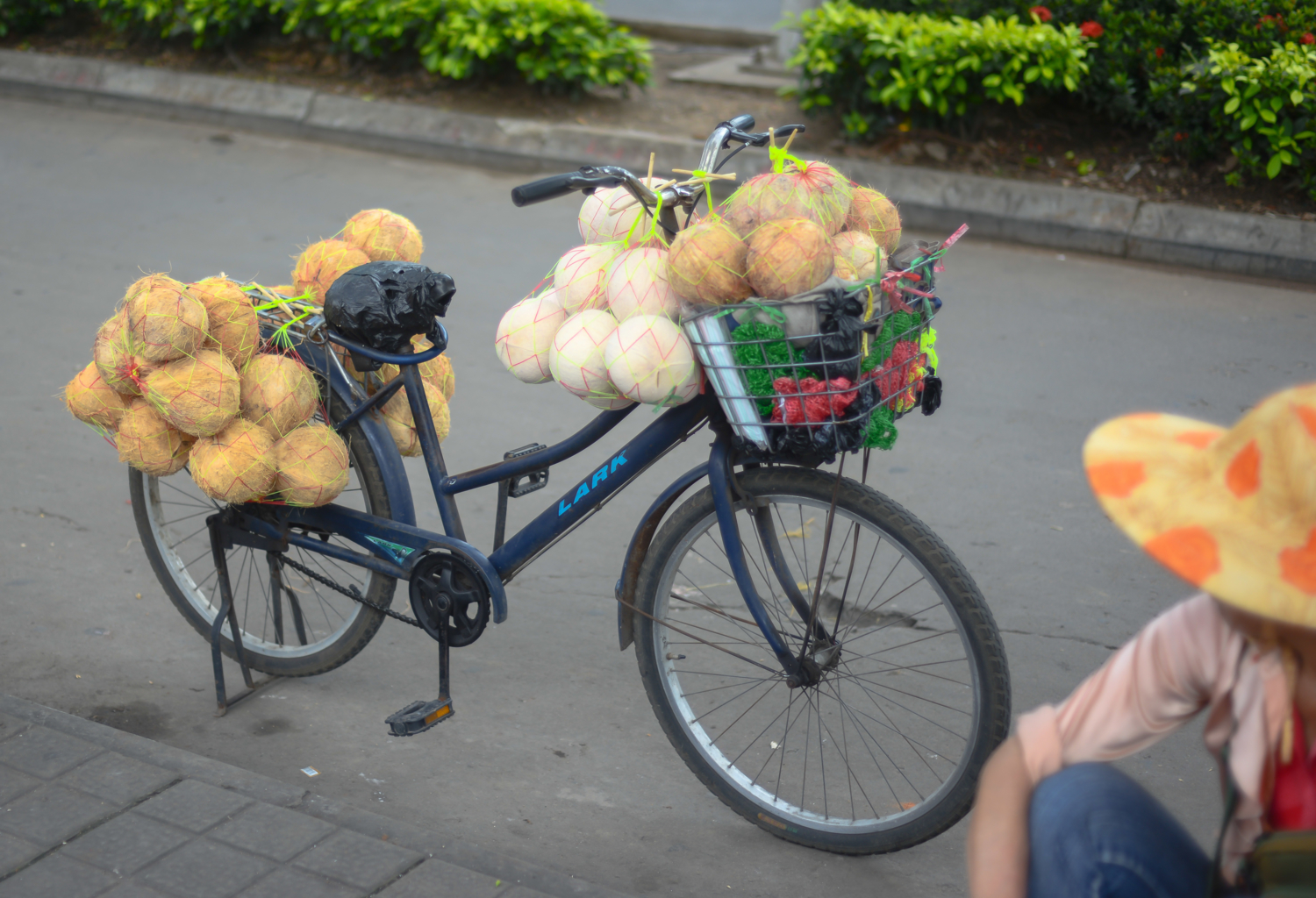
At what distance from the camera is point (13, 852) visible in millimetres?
2412

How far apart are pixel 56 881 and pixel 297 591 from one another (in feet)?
4.75

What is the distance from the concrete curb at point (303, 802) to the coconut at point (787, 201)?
52.3 inches

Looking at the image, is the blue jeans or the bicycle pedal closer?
the blue jeans

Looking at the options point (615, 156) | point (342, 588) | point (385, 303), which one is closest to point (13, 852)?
point (342, 588)

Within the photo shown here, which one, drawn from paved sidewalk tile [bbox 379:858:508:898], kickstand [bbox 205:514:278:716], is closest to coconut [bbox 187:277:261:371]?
kickstand [bbox 205:514:278:716]

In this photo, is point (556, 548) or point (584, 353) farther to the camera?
point (556, 548)

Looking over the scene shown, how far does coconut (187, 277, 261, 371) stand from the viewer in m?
2.79

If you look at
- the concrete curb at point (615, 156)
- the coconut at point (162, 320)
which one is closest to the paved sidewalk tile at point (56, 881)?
the coconut at point (162, 320)

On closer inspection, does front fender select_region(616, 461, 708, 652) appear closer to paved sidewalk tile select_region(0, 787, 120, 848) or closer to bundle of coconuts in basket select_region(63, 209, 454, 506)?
bundle of coconuts in basket select_region(63, 209, 454, 506)

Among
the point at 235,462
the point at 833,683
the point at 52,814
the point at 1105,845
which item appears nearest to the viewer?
the point at 1105,845

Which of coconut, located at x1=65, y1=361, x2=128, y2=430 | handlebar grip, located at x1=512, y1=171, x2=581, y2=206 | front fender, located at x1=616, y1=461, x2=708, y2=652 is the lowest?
front fender, located at x1=616, y1=461, x2=708, y2=652

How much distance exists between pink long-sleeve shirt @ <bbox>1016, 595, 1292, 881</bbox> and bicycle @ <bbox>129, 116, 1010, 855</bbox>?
2.17 ft

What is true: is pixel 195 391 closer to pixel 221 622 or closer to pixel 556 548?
pixel 221 622

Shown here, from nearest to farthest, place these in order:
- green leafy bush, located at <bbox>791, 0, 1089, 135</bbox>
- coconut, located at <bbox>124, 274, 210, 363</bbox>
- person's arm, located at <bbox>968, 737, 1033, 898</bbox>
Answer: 1. person's arm, located at <bbox>968, 737, 1033, 898</bbox>
2. coconut, located at <bbox>124, 274, 210, 363</bbox>
3. green leafy bush, located at <bbox>791, 0, 1089, 135</bbox>
